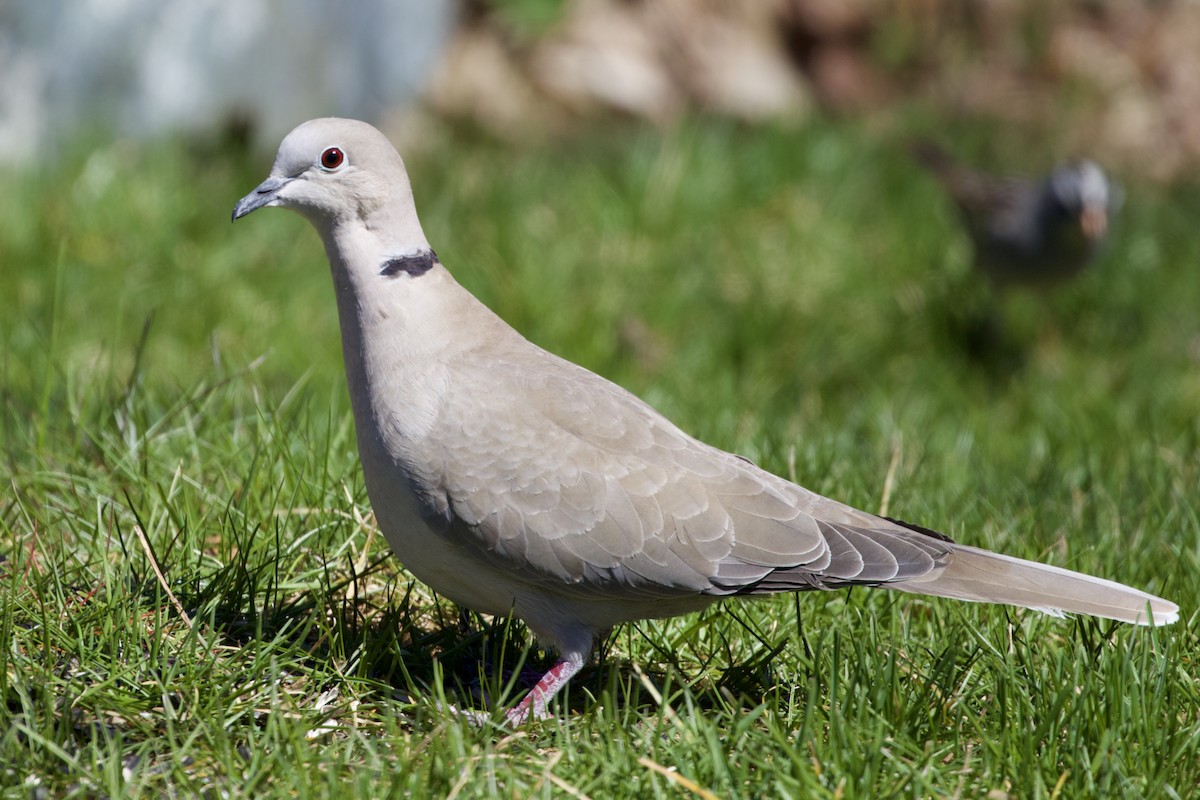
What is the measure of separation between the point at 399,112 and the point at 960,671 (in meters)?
6.76

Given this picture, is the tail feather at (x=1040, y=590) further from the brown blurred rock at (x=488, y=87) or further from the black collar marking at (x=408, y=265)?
the brown blurred rock at (x=488, y=87)

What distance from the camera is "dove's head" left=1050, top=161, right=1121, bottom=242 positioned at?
6.84 meters

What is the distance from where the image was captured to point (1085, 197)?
6.86 m

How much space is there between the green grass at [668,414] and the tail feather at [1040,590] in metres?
0.10

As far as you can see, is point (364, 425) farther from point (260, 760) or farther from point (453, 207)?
point (453, 207)

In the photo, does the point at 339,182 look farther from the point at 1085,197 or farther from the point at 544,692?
the point at 1085,197

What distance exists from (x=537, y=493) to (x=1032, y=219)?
5015 millimetres

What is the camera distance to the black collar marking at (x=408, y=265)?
303 centimetres

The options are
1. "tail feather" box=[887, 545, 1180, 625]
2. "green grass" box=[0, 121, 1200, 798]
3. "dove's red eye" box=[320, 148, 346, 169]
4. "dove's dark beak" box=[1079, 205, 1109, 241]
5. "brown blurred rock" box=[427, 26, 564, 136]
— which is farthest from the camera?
"brown blurred rock" box=[427, 26, 564, 136]

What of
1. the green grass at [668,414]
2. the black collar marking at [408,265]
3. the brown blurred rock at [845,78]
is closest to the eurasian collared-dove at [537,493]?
the black collar marking at [408,265]

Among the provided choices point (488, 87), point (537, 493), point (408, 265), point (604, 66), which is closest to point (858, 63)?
point (604, 66)

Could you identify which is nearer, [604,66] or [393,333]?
[393,333]

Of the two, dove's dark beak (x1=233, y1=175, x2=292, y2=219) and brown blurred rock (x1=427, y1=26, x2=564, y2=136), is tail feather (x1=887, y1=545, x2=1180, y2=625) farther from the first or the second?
brown blurred rock (x1=427, y1=26, x2=564, y2=136)

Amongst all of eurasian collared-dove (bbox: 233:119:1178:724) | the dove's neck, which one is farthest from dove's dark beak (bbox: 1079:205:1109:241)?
the dove's neck
